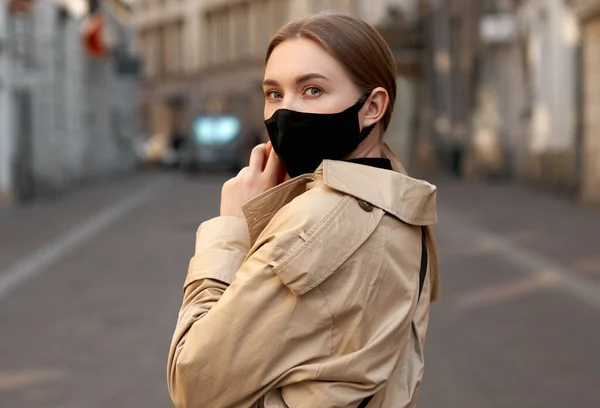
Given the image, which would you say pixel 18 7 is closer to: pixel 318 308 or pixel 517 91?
pixel 517 91

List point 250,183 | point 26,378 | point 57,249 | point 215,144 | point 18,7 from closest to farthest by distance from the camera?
point 250,183
point 26,378
point 57,249
point 18,7
point 215,144

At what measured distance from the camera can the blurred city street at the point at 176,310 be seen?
5621 mm

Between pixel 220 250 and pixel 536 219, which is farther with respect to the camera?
pixel 536 219

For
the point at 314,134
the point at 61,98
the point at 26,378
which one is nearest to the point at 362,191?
the point at 314,134

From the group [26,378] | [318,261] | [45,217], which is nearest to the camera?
[318,261]

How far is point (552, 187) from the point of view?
898 inches

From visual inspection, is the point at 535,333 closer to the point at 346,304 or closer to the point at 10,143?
the point at 346,304

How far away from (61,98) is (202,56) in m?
30.9

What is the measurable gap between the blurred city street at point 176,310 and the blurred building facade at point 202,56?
3065 cm

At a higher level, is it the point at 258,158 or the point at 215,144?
the point at 258,158

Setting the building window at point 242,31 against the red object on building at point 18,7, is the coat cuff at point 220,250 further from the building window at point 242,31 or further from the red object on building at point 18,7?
the building window at point 242,31

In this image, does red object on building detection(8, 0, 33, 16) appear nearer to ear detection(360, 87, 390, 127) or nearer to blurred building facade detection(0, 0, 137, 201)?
blurred building facade detection(0, 0, 137, 201)

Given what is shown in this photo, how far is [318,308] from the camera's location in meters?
1.53

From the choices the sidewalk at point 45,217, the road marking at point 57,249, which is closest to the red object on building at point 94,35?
the sidewalk at point 45,217
